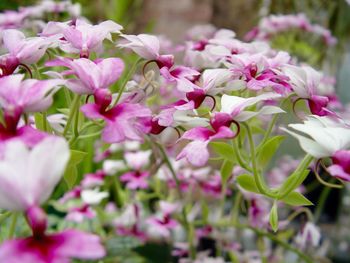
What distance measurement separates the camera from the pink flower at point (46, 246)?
0.25 m

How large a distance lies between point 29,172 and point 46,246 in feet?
0.14

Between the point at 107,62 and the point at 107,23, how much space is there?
79mm

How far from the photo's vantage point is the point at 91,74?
0.38 metres

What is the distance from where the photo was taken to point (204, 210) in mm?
839

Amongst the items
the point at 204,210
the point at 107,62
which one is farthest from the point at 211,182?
the point at 107,62

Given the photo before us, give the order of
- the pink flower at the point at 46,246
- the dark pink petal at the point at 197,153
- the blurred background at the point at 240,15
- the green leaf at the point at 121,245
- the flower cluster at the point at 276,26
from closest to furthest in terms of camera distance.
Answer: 1. the pink flower at the point at 46,246
2. the dark pink petal at the point at 197,153
3. the green leaf at the point at 121,245
4. the flower cluster at the point at 276,26
5. the blurred background at the point at 240,15

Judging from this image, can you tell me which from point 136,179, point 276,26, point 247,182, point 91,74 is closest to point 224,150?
point 247,182

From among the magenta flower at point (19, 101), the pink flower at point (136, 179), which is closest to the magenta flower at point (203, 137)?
the magenta flower at point (19, 101)

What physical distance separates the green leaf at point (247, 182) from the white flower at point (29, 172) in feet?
0.75

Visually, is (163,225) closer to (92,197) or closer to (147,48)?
(92,197)

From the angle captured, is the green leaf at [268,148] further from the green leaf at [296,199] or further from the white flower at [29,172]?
the white flower at [29,172]

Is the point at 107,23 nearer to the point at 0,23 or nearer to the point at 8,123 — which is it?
the point at 8,123

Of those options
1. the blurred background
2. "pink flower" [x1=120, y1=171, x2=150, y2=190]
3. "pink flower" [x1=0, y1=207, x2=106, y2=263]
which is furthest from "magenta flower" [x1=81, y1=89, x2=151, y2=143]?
the blurred background

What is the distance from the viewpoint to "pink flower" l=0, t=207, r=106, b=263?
0.25 meters
